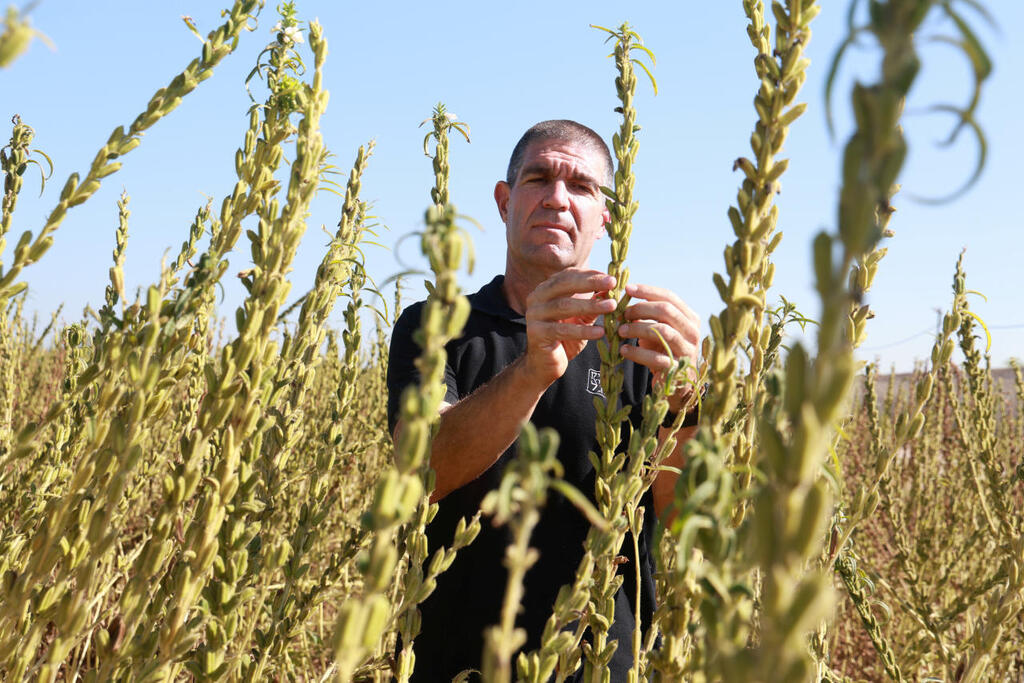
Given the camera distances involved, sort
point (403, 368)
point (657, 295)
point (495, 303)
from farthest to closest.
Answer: point (495, 303) → point (403, 368) → point (657, 295)

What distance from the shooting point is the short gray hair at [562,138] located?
120 inches

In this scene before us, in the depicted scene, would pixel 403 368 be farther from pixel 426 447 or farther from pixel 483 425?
pixel 426 447

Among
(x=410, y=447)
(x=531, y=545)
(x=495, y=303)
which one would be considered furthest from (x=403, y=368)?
(x=410, y=447)

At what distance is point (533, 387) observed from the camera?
1.84m

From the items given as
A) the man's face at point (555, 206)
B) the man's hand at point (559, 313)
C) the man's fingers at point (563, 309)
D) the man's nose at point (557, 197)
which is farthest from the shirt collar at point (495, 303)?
the man's fingers at point (563, 309)

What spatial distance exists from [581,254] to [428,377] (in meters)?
2.52

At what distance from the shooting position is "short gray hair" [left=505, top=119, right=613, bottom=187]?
305 centimetres

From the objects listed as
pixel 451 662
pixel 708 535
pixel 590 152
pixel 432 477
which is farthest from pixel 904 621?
pixel 708 535

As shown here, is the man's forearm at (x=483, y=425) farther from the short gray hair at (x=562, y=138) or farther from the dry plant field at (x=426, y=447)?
the short gray hair at (x=562, y=138)

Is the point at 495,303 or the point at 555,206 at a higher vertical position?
the point at 555,206

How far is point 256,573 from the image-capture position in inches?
43.4

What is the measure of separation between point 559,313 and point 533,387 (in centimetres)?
33

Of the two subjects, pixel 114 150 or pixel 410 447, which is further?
pixel 114 150

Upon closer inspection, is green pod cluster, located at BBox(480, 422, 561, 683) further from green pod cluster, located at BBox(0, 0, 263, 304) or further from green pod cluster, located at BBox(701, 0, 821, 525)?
green pod cluster, located at BBox(0, 0, 263, 304)
